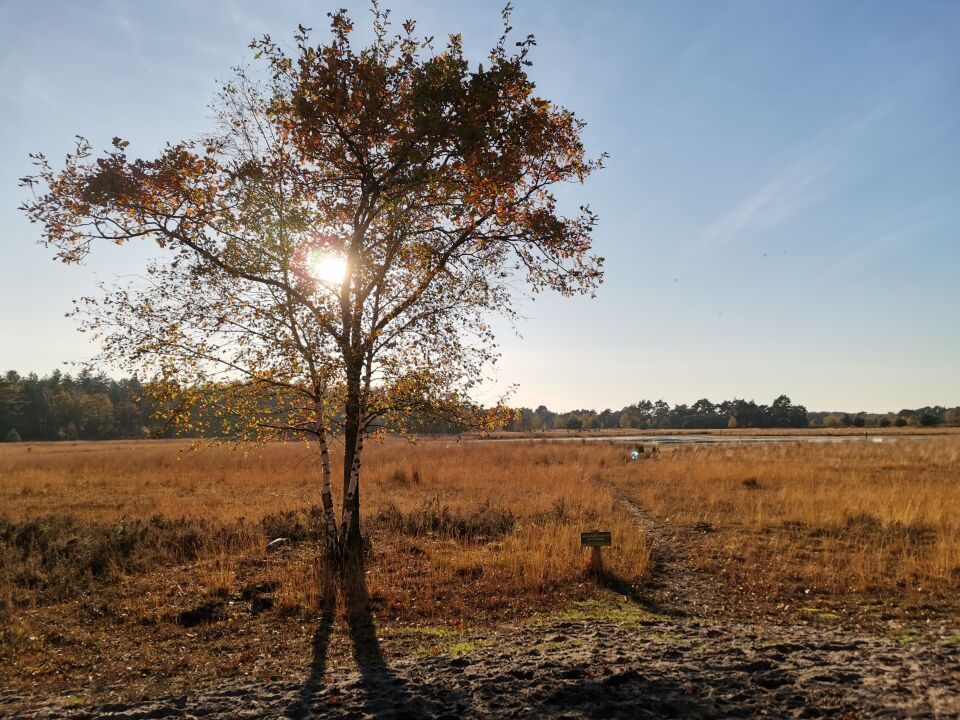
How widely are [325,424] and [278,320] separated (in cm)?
213

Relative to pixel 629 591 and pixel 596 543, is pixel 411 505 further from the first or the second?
pixel 629 591

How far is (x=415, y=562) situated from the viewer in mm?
11570

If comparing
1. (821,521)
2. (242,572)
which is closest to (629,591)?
(242,572)

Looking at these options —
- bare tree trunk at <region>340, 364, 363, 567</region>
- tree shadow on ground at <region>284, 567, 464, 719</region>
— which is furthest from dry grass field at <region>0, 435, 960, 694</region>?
bare tree trunk at <region>340, 364, 363, 567</region>

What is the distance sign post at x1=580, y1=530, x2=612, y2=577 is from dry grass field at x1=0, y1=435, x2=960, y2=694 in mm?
319

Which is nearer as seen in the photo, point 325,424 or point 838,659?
point 838,659

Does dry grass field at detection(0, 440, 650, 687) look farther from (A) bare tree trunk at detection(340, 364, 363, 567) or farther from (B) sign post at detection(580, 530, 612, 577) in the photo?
(A) bare tree trunk at detection(340, 364, 363, 567)

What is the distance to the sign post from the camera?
1016 centimetres

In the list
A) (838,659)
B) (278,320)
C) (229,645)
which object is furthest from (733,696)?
(278,320)

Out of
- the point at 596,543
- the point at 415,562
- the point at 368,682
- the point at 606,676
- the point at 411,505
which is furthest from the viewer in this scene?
the point at 411,505

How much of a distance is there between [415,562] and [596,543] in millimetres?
3630

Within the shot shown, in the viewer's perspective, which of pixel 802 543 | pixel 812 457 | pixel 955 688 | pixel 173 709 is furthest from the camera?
pixel 812 457

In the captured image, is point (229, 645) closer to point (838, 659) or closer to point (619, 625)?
point (619, 625)

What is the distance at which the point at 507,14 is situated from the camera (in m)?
9.05
